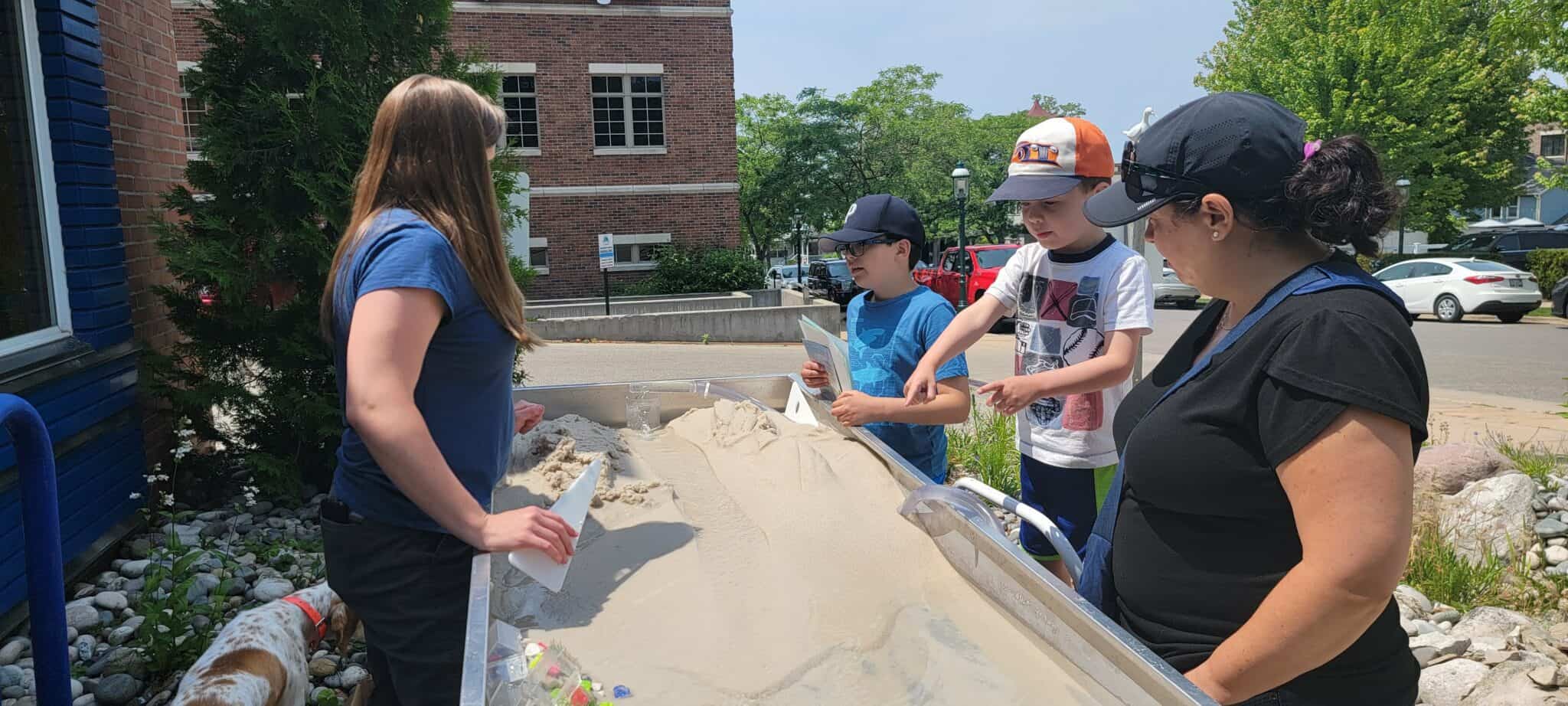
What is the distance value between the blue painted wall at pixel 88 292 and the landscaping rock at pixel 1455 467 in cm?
633

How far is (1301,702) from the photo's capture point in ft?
4.53

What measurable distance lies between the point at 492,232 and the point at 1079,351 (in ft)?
5.68

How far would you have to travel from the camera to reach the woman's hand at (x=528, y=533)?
1663 mm

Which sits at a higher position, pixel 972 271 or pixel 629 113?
pixel 629 113

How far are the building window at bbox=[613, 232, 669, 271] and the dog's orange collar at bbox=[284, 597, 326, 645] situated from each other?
20.4 m

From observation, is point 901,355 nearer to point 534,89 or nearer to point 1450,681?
point 1450,681

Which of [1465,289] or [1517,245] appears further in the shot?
[1517,245]

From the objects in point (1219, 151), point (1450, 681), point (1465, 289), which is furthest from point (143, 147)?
point (1465, 289)

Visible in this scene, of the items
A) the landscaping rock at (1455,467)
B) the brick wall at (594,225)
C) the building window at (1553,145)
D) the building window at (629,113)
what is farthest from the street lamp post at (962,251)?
the building window at (1553,145)

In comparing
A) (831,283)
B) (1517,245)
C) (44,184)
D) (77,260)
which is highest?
(44,184)

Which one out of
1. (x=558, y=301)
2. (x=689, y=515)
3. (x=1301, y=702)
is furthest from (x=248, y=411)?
(x=558, y=301)

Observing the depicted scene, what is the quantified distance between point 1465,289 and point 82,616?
74.9 feet

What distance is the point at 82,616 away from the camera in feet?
11.9

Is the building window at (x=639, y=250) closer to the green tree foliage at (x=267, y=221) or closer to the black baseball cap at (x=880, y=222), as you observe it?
the green tree foliage at (x=267, y=221)
